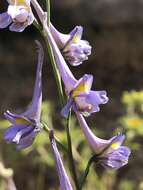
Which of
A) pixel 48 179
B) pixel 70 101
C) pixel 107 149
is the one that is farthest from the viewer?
pixel 48 179

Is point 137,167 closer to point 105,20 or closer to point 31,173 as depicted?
point 31,173

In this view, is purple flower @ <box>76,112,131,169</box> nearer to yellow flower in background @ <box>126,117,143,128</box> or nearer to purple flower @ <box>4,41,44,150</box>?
purple flower @ <box>4,41,44,150</box>

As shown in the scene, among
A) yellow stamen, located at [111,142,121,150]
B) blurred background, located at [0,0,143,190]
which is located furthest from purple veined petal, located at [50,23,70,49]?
blurred background, located at [0,0,143,190]

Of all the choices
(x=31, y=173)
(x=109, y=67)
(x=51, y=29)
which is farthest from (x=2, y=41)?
(x=51, y=29)

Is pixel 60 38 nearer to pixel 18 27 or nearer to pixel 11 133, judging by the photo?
pixel 18 27

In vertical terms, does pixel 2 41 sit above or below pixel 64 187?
below

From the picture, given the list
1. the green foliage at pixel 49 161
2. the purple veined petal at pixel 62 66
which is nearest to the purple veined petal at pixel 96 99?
the purple veined petal at pixel 62 66
